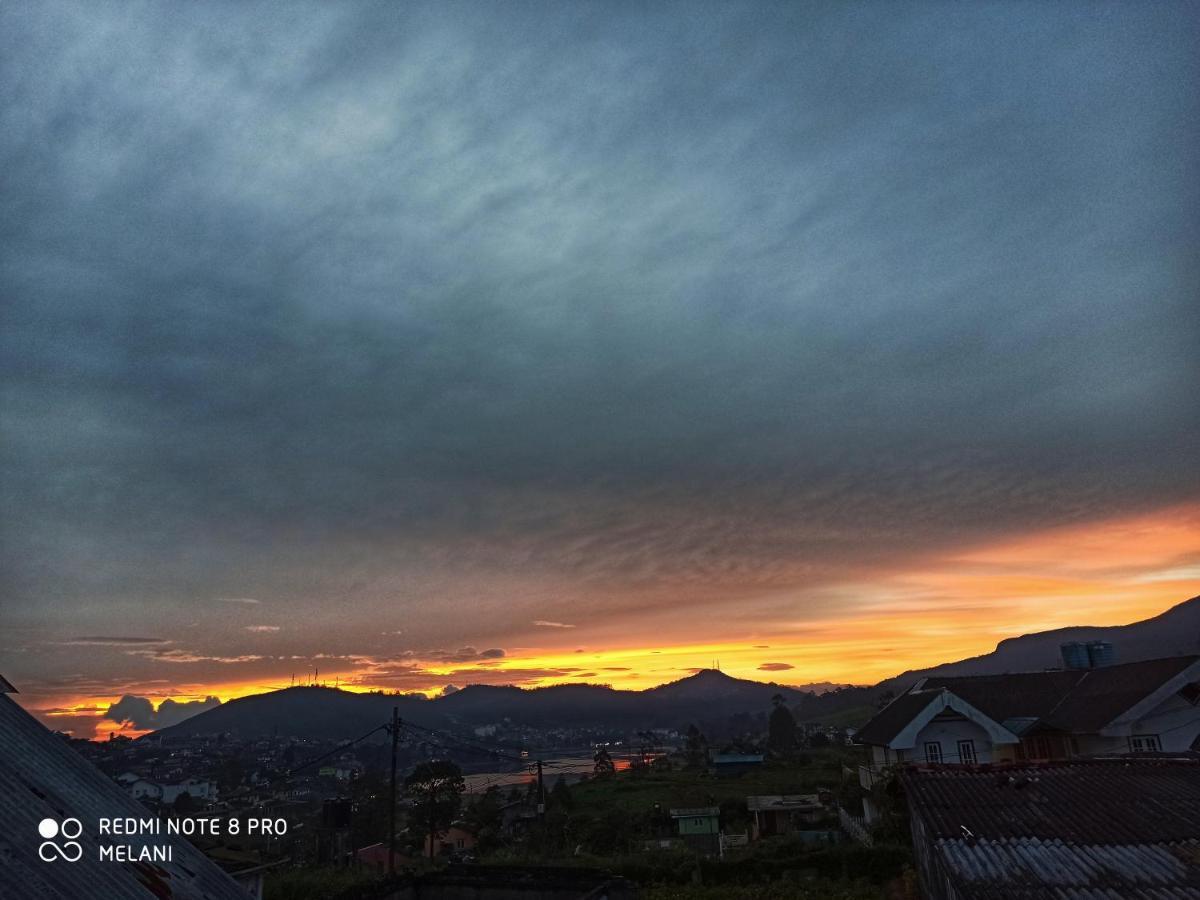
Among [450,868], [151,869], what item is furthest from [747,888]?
[151,869]

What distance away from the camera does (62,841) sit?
8.13 metres

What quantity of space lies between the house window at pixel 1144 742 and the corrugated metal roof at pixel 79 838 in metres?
33.9

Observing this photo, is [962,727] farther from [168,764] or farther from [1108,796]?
[168,764]

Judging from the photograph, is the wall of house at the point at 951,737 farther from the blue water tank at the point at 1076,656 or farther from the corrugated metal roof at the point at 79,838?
the corrugated metal roof at the point at 79,838

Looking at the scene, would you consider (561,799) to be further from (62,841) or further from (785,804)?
(62,841)

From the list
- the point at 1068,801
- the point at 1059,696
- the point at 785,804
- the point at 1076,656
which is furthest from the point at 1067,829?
the point at 785,804

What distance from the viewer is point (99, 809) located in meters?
10.7

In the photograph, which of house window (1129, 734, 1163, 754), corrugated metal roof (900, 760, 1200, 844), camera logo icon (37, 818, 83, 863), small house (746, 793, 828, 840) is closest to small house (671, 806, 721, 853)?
small house (746, 793, 828, 840)

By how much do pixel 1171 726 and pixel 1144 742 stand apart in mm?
1282

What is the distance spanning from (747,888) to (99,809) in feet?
75.0

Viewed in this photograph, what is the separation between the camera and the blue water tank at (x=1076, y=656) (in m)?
38.7

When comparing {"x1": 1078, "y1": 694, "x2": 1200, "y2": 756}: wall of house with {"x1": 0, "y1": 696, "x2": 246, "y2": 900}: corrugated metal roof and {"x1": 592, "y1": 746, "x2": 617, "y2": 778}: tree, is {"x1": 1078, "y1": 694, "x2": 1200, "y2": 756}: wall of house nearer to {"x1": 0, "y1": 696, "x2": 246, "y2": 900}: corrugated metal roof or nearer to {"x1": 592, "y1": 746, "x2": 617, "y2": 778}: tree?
{"x1": 0, "y1": 696, "x2": 246, "y2": 900}: corrugated metal roof

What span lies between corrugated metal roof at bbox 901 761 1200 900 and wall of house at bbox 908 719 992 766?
18.6m

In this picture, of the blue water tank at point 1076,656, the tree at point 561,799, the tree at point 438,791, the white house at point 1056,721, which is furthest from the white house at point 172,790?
the blue water tank at point 1076,656
